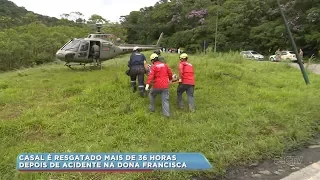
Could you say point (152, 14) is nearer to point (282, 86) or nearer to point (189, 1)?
point (189, 1)

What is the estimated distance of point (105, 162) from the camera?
Result: 15.3ft

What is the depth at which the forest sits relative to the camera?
76.3ft

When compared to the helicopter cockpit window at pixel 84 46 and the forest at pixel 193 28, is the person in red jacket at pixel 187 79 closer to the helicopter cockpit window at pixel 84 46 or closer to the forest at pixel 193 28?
the helicopter cockpit window at pixel 84 46

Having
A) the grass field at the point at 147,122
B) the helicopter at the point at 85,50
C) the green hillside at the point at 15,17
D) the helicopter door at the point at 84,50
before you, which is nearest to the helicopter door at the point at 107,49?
the helicopter at the point at 85,50

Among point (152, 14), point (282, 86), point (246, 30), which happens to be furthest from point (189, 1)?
point (282, 86)

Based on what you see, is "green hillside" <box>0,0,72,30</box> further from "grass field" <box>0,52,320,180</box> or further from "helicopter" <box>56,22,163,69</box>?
"grass field" <box>0,52,320,180</box>

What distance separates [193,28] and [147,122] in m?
43.6

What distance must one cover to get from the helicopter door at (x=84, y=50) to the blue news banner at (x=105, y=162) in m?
8.39

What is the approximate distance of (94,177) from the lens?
461cm

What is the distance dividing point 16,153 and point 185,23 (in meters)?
49.3

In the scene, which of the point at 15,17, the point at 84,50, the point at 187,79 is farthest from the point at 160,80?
the point at 15,17

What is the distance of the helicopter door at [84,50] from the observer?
503 inches

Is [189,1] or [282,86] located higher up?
[189,1]

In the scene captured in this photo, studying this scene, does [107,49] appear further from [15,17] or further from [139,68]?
[15,17]
